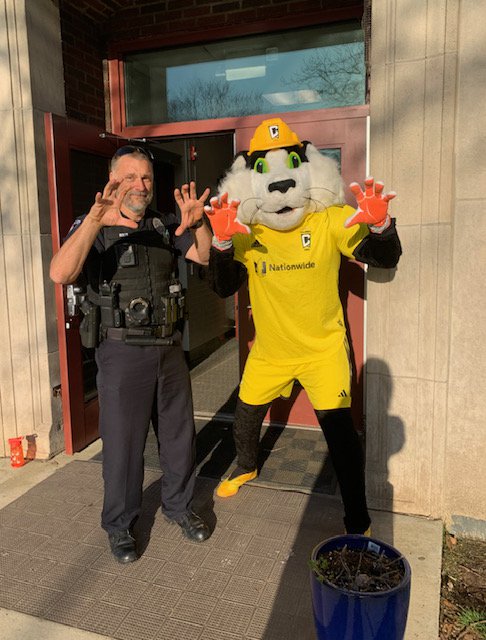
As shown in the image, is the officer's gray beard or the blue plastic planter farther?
the officer's gray beard

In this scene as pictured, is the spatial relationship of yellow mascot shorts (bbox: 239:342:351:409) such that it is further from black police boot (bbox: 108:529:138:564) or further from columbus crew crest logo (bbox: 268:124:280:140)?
columbus crew crest logo (bbox: 268:124:280:140)

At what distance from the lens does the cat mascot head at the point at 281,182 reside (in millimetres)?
2863

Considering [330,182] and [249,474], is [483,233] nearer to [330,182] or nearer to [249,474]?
[330,182]

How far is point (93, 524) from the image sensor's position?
3.14 m

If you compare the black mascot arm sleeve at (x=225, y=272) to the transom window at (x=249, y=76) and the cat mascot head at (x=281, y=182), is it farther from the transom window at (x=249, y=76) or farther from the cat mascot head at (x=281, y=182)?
the transom window at (x=249, y=76)

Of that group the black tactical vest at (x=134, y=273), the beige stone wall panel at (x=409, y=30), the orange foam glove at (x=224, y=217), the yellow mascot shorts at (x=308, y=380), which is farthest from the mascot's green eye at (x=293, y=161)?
the yellow mascot shorts at (x=308, y=380)

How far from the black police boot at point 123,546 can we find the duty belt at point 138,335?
39.3 inches

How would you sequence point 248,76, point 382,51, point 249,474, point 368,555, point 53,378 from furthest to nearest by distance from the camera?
point 248,76 → point 53,378 → point 249,474 → point 382,51 → point 368,555

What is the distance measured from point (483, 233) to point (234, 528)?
208cm

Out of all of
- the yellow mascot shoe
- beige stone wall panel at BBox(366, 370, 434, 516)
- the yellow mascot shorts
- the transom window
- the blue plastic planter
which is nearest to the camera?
the blue plastic planter

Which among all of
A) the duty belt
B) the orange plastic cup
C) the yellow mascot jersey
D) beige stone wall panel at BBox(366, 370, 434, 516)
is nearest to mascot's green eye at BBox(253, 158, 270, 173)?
the yellow mascot jersey

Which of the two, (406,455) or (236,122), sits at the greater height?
(236,122)

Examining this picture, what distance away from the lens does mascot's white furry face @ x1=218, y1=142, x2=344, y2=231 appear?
286 cm

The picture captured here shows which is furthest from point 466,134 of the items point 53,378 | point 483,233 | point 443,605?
point 53,378
